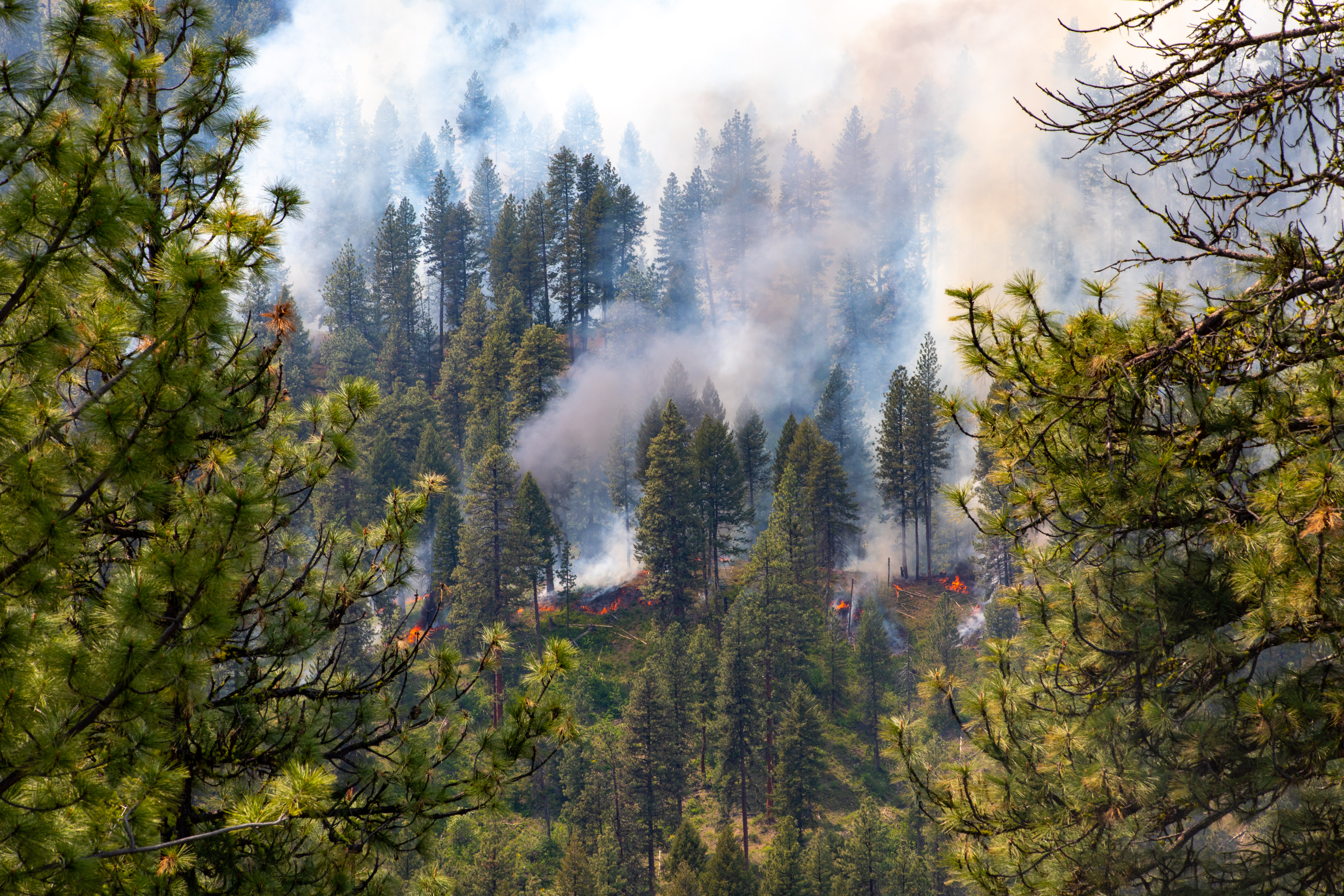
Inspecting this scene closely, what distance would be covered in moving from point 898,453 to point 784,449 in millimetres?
7485

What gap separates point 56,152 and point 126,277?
2.65ft

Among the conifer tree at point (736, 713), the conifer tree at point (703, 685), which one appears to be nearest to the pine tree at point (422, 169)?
the conifer tree at point (703, 685)

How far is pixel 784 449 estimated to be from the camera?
54.6 meters

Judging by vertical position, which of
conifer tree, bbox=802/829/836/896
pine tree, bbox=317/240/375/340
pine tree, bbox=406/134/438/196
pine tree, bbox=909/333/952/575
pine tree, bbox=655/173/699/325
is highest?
pine tree, bbox=406/134/438/196

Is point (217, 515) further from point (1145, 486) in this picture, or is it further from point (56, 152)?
point (1145, 486)

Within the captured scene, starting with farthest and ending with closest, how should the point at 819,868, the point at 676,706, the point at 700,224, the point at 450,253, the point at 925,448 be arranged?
the point at 700,224 → the point at 450,253 → the point at 925,448 → the point at 676,706 → the point at 819,868

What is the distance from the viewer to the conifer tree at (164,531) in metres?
4.06

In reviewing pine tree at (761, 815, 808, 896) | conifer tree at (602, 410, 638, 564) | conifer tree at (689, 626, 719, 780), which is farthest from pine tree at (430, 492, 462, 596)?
pine tree at (761, 815, 808, 896)

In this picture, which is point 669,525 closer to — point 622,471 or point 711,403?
point 622,471

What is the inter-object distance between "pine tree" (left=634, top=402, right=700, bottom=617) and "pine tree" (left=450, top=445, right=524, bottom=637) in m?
7.45

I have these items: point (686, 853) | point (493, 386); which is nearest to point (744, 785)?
point (686, 853)

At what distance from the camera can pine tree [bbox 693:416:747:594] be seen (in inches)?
1943

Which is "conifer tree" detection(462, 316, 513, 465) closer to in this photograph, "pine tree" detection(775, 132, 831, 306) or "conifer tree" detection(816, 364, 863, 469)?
"conifer tree" detection(816, 364, 863, 469)

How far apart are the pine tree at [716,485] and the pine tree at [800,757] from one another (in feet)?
40.3
